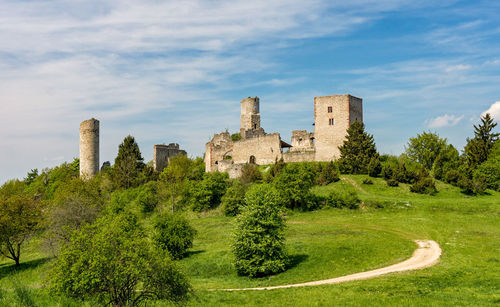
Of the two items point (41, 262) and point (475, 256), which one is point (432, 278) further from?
point (41, 262)

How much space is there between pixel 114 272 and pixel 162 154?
60563 mm

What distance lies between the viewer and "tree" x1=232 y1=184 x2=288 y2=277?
29.3m

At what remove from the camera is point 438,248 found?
2988cm

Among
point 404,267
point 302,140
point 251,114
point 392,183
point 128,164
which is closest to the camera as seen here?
point 404,267

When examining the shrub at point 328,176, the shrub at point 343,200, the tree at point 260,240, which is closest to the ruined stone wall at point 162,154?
the shrub at point 328,176

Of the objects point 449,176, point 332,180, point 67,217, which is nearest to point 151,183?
point 67,217

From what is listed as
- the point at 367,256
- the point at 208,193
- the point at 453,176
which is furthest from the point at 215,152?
the point at 367,256

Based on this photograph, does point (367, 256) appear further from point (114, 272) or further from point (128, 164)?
point (128, 164)

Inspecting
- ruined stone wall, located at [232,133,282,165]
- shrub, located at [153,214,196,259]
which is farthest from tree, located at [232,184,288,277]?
ruined stone wall, located at [232,133,282,165]

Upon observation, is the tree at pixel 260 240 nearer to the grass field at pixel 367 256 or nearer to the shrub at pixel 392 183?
the grass field at pixel 367 256

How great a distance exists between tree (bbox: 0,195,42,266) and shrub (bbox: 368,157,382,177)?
35.6m

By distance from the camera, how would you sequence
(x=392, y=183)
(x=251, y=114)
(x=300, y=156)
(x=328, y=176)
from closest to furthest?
(x=392, y=183), (x=328, y=176), (x=300, y=156), (x=251, y=114)

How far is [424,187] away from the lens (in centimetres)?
4834

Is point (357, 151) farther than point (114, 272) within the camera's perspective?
Yes
